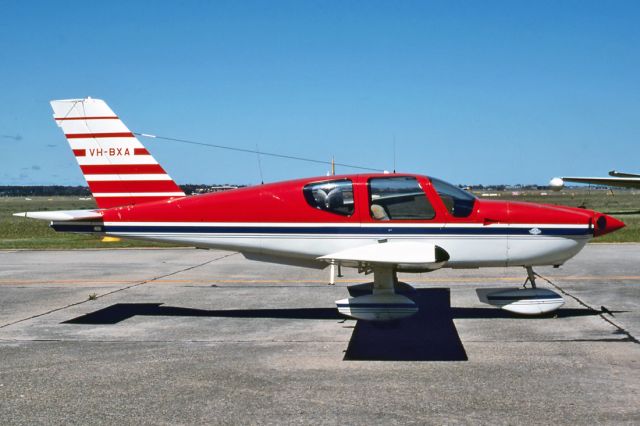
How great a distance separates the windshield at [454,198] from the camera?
894 centimetres

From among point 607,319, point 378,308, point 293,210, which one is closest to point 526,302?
point 607,319

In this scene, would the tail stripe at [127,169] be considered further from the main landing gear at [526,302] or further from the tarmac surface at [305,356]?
the main landing gear at [526,302]

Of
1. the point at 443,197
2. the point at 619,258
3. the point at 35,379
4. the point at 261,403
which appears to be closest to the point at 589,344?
the point at 443,197

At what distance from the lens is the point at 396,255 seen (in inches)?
327

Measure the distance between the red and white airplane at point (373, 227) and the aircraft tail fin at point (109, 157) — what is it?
0.30 metres

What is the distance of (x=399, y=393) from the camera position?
236 inches

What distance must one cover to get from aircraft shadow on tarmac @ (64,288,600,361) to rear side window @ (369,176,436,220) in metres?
1.51

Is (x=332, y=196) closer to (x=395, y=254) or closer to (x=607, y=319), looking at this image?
(x=395, y=254)

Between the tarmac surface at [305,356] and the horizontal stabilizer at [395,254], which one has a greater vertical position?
the horizontal stabilizer at [395,254]

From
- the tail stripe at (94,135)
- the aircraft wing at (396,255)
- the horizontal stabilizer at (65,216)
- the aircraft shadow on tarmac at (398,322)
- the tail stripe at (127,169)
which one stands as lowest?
the aircraft shadow on tarmac at (398,322)

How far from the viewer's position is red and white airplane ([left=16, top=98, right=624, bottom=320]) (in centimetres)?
886

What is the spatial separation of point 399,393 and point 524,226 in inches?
150

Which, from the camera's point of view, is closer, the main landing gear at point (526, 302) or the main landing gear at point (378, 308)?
the main landing gear at point (378, 308)

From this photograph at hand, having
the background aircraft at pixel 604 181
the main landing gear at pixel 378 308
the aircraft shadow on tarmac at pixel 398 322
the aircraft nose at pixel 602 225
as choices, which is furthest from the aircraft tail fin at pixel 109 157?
the background aircraft at pixel 604 181
